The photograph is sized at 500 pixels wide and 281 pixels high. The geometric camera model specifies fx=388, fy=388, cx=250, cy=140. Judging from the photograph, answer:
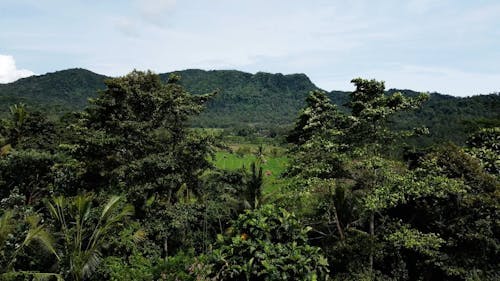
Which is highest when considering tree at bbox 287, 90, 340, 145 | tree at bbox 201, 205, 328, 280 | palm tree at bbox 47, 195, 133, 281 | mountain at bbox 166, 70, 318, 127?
mountain at bbox 166, 70, 318, 127

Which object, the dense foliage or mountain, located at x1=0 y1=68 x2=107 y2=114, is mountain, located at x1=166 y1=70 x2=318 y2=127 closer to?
mountain, located at x1=0 y1=68 x2=107 y2=114

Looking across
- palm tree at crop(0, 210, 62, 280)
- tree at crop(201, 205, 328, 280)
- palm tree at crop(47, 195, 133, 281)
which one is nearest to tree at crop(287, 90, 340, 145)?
palm tree at crop(47, 195, 133, 281)

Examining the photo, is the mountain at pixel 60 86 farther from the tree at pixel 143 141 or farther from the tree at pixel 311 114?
the tree at pixel 143 141

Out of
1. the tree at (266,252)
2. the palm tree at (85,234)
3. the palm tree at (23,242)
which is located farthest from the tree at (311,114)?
the palm tree at (23,242)

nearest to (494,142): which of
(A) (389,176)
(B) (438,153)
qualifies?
(B) (438,153)

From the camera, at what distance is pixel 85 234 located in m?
11.9

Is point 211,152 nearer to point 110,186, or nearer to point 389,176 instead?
point 110,186

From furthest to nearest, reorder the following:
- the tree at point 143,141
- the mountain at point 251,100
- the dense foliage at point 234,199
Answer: the mountain at point 251,100
the tree at point 143,141
the dense foliage at point 234,199

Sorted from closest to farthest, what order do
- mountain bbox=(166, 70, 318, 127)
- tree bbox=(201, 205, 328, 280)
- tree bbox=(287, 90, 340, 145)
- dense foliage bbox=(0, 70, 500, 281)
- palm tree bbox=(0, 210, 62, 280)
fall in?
tree bbox=(201, 205, 328, 280), palm tree bbox=(0, 210, 62, 280), dense foliage bbox=(0, 70, 500, 281), tree bbox=(287, 90, 340, 145), mountain bbox=(166, 70, 318, 127)

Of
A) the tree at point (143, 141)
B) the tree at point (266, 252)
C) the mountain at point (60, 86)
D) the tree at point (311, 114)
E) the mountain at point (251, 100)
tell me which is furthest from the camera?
the mountain at point (251, 100)

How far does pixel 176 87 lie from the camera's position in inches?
559

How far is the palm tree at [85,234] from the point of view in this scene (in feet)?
34.0

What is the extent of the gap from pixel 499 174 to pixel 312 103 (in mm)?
10731

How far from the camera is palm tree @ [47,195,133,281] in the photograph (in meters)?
10.4
